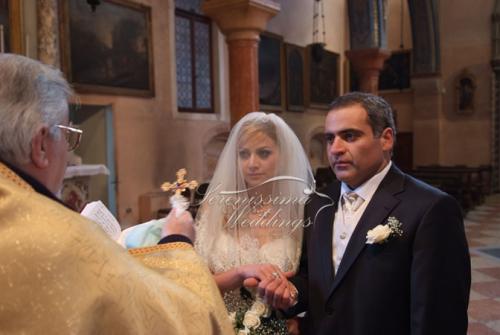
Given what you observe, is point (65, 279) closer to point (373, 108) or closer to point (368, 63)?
point (373, 108)

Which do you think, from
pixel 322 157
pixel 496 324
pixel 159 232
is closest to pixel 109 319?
pixel 159 232

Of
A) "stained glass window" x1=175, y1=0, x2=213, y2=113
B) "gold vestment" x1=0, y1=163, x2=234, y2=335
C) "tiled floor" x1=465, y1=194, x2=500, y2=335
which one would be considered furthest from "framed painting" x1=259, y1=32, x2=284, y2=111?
"gold vestment" x1=0, y1=163, x2=234, y2=335

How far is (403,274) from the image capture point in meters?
1.69

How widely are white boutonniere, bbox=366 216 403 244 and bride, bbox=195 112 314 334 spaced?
47 centimetres

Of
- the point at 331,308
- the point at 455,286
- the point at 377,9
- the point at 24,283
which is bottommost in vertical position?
the point at 331,308

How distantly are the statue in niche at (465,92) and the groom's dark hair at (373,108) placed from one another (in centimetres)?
1392

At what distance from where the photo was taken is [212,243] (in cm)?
212

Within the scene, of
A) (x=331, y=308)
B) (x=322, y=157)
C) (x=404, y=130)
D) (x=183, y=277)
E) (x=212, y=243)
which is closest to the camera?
(x=183, y=277)

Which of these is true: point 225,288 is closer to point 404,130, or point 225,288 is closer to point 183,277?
point 183,277

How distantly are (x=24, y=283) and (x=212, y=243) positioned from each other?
3.97 feet

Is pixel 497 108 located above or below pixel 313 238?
above

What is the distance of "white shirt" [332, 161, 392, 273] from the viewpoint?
6.01 ft

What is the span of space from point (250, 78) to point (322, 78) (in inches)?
255

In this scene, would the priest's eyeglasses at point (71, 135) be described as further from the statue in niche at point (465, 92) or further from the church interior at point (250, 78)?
the statue in niche at point (465, 92)
